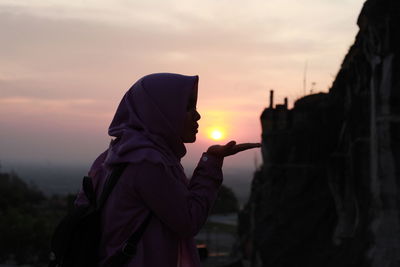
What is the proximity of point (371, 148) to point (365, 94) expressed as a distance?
5.90ft

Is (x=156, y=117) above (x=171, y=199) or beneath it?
above

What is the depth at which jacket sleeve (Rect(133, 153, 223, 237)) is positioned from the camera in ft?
7.53

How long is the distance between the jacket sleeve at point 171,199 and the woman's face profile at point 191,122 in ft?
0.72

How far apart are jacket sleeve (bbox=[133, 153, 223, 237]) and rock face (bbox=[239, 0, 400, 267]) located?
9.42 metres

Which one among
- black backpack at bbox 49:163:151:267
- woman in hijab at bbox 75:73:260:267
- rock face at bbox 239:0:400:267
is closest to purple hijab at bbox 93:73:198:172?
woman in hijab at bbox 75:73:260:267

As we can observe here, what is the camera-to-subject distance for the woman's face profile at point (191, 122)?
8.32 ft

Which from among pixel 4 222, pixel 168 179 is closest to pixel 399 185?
pixel 168 179

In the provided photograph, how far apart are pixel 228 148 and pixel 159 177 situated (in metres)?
0.40

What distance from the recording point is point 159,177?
7.57ft

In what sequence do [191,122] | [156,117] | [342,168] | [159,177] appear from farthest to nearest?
1. [342,168]
2. [191,122]
3. [156,117]
4. [159,177]

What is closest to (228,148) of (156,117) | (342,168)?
(156,117)

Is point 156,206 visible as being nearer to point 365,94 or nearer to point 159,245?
point 159,245

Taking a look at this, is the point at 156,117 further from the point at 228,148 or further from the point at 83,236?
the point at 83,236

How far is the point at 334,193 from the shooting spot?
18.0m
